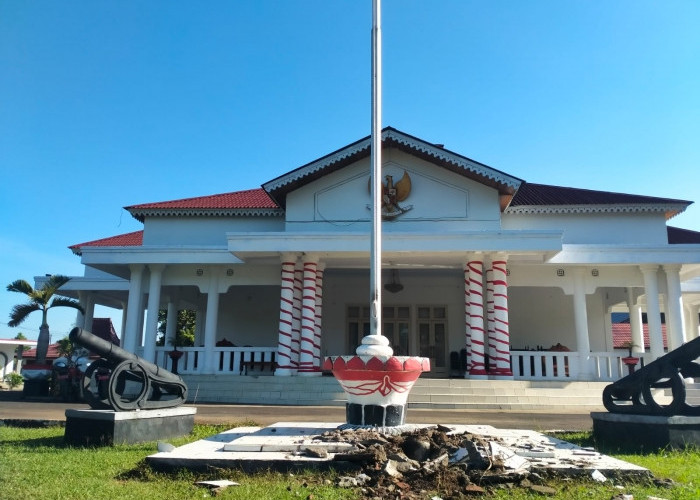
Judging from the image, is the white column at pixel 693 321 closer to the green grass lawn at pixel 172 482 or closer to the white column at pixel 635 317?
the white column at pixel 635 317

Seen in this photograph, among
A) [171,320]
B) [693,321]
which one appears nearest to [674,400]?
[693,321]

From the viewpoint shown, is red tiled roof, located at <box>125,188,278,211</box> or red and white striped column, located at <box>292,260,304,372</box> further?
red tiled roof, located at <box>125,188,278,211</box>

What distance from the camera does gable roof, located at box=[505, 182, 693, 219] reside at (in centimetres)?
1791

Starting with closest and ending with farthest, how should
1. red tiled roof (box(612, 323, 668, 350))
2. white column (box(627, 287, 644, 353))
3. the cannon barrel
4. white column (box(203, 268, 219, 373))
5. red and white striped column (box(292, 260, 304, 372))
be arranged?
the cannon barrel, red and white striped column (box(292, 260, 304, 372)), white column (box(203, 268, 219, 373)), white column (box(627, 287, 644, 353)), red tiled roof (box(612, 323, 668, 350))

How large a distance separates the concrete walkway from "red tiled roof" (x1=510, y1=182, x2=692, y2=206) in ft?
26.1

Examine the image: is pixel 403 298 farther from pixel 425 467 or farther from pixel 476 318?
pixel 425 467

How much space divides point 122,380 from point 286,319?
7814 mm

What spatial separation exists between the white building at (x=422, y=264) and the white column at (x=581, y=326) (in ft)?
0.12

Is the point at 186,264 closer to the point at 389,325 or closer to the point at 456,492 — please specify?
the point at 389,325

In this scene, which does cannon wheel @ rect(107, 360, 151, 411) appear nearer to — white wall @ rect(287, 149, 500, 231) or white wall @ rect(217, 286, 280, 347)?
white wall @ rect(287, 149, 500, 231)

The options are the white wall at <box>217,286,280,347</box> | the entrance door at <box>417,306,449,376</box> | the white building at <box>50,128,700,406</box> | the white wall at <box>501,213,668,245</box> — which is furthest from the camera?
the white wall at <box>217,286,280,347</box>

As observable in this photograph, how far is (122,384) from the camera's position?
26.5 feet

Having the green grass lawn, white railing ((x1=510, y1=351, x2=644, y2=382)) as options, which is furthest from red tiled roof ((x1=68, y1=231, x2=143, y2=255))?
the green grass lawn

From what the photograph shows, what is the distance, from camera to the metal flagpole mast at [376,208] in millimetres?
6700
